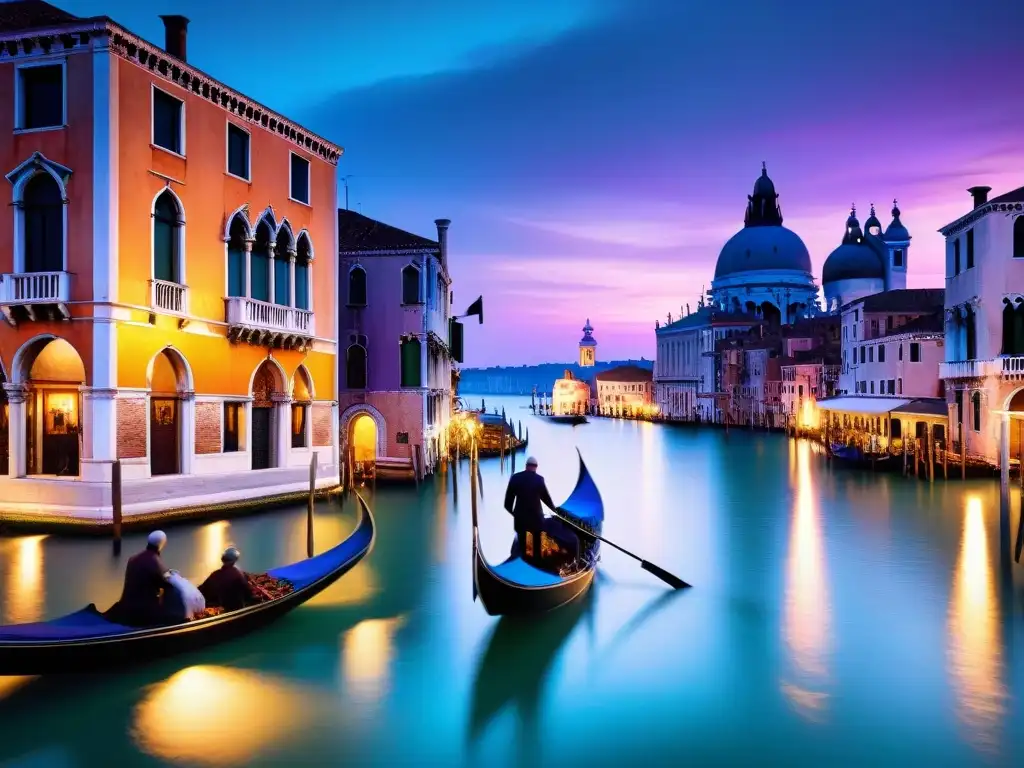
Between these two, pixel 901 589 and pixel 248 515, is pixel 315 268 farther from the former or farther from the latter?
pixel 901 589

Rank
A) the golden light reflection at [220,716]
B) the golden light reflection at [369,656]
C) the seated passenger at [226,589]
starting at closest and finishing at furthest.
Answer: the golden light reflection at [220,716]
the golden light reflection at [369,656]
the seated passenger at [226,589]

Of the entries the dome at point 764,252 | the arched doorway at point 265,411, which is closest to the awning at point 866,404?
the arched doorway at point 265,411

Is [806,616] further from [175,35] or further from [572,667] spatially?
[175,35]

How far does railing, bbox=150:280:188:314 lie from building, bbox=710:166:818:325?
53.8 m

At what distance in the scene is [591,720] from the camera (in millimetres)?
5406

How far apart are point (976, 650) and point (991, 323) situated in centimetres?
1251

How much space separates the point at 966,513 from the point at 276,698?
1216cm

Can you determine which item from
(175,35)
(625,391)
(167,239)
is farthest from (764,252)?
(167,239)

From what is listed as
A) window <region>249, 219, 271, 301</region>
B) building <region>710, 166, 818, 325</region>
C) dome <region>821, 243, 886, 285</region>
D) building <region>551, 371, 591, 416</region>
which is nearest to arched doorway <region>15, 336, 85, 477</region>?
window <region>249, 219, 271, 301</region>

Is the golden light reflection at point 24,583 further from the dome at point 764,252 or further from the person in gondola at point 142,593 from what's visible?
the dome at point 764,252

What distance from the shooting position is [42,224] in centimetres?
1039

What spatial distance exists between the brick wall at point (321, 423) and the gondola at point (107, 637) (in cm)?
724

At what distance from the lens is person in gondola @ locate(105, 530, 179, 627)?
5648mm

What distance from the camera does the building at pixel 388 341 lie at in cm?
1712
